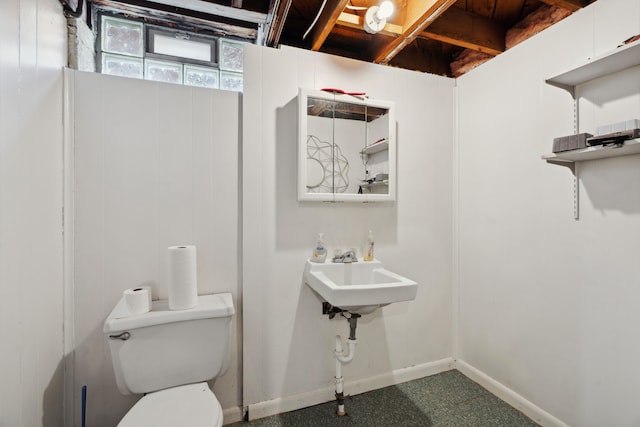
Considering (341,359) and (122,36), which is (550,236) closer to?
(341,359)

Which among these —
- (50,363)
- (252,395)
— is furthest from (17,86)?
(252,395)

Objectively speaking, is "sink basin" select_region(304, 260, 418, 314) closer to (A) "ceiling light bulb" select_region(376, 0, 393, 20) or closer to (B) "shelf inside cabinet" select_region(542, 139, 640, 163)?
(B) "shelf inside cabinet" select_region(542, 139, 640, 163)

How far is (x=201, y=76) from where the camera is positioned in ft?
6.40

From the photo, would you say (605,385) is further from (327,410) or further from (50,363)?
(50,363)

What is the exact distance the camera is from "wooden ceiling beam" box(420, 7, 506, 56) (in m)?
1.83

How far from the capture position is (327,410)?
172 cm

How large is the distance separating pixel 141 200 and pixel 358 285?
48.9 inches

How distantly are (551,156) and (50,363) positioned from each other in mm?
2418

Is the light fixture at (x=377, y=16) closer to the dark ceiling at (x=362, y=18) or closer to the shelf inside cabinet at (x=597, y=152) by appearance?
the dark ceiling at (x=362, y=18)

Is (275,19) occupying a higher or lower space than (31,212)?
higher

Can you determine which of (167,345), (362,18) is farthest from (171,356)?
(362,18)

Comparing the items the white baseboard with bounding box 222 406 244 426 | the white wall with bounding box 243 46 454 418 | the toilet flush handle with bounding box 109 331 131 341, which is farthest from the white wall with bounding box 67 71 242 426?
the toilet flush handle with bounding box 109 331 131 341

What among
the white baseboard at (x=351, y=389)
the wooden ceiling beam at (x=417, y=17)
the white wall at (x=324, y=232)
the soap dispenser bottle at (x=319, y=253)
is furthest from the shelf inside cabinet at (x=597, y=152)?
the white baseboard at (x=351, y=389)

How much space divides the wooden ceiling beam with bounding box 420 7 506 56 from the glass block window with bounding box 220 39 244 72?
1211 millimetres
